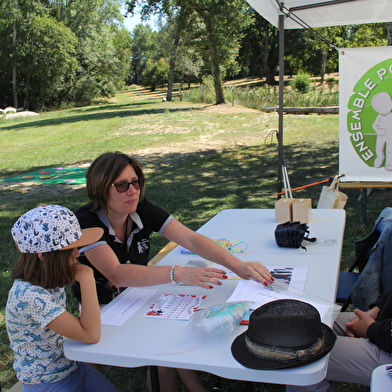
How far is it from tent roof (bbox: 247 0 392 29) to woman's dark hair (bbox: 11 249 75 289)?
3.23 metres

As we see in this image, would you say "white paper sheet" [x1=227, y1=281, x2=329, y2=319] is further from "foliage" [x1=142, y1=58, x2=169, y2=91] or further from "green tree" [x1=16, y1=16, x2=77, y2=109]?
"foliage" [x1=142, y1=58, x2=169, y2=91]

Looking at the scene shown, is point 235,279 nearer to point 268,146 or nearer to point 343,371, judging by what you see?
point 343,371

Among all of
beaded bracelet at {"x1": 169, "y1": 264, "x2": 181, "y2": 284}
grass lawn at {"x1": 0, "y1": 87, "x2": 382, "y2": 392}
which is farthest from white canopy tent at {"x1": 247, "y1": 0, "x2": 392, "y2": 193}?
beaded bracelet at {"x1": 169, "y1": 264, "x2": 181, "y2": 284}

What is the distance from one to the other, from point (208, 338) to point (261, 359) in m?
0.25

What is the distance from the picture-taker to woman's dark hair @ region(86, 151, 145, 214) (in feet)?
7.07

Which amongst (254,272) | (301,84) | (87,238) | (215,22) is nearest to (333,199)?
(254,272)

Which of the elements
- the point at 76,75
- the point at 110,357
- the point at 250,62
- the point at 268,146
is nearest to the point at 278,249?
the point at 110,357

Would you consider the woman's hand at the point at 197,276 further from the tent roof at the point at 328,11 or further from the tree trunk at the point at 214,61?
the tree trunk at the point at 214,61

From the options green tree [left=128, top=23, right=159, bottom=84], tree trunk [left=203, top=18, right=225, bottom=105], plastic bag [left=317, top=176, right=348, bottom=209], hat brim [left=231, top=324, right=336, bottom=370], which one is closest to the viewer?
hat brim [left=231, top=324, right=336, bottom=370]

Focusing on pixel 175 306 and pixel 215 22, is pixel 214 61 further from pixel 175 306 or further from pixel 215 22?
pixel 175 306

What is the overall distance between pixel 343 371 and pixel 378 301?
521 mm

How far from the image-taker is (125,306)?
1896mm

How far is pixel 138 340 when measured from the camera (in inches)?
62.4

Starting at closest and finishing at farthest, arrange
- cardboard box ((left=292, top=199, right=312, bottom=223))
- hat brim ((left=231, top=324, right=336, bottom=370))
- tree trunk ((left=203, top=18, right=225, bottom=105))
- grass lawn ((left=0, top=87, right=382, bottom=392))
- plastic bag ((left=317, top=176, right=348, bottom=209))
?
hat brim ((left=231, top=324, right=336, bottom=370)) < cardboard box ((left=292, top=199, right=312, bottom=223)) < plastic bag ((left=317, top=176, right=348, bottom=209)) < grass lawn ((left=0, top=87, right=382, bottom=392)) < tree trunk ((left=203, top=18, right=225, bottom=105))
